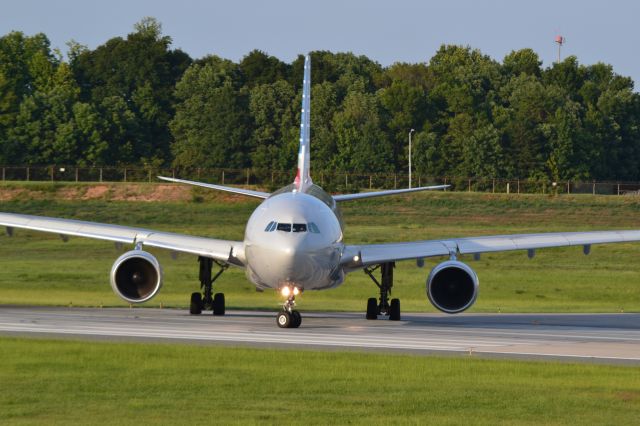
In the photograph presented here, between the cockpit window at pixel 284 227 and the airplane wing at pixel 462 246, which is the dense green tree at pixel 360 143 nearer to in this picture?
the airplane wing at pixel 462 246

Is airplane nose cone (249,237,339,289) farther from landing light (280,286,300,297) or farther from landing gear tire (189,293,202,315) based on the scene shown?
landing gear tire (189,293,202,315)

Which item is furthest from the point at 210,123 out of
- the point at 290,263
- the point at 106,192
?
the point at 290,263

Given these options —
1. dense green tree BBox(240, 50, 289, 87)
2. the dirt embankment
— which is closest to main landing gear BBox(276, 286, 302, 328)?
the dirt embankment

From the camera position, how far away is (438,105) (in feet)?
463

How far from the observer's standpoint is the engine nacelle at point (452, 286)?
34.6 meters

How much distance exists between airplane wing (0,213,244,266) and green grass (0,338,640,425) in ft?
30.4

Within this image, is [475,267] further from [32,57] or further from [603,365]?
[32,57]

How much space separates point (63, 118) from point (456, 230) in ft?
176

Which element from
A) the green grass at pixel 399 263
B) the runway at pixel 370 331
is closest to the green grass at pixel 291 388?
the runway at pixel 370 331

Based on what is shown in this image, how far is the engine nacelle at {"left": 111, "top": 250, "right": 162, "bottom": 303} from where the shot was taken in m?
34.5

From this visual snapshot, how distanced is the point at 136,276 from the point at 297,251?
5.23 metres

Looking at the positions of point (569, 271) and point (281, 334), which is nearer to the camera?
point (281, 334)

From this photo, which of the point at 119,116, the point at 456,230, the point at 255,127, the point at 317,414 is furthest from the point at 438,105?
the point at 317,414

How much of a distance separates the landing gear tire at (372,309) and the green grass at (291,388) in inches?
498
